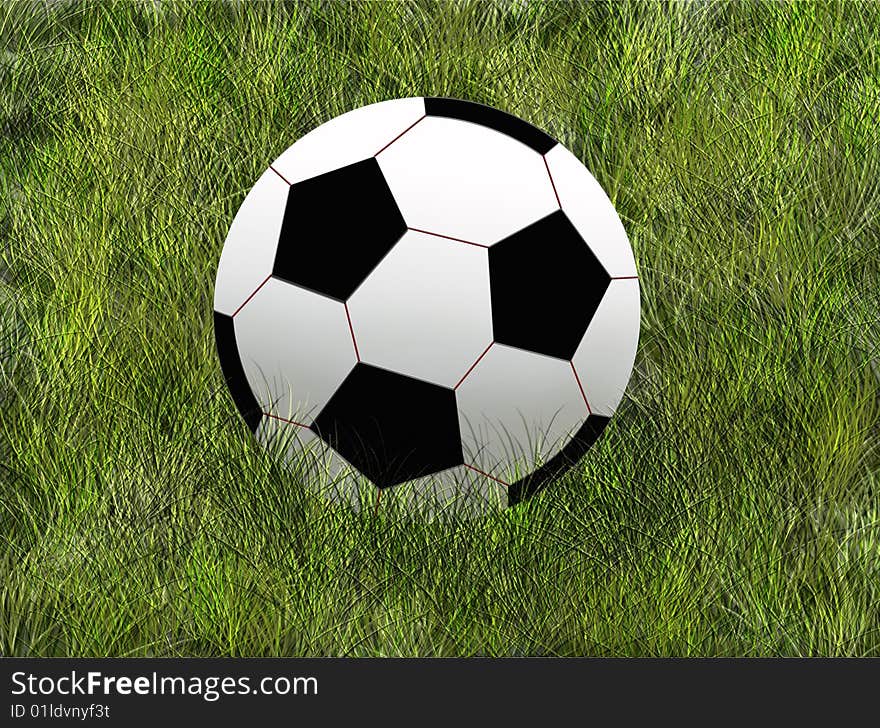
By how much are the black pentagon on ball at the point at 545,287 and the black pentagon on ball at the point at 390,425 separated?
0.27m

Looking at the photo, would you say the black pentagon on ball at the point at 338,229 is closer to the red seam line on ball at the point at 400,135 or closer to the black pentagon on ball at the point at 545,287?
the red seam line on ball at the point at 400,135

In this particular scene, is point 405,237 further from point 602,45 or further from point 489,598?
point 602,45

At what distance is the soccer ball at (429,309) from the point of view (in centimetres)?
290

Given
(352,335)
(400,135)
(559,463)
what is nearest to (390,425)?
(352,335)

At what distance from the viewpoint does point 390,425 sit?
2965 millimetres

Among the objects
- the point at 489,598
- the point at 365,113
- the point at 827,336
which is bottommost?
the point at 489,598

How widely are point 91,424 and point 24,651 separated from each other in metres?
0.79

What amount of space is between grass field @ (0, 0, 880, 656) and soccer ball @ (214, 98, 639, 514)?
0.19 metres

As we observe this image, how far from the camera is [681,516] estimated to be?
320 cm

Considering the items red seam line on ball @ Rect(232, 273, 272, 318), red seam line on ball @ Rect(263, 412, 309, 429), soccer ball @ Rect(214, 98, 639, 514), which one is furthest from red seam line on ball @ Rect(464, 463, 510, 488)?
red seam line on ball @ Rect(232, 273, 272, 318)

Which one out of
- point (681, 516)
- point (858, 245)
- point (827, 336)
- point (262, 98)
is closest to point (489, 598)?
point (681, 516)

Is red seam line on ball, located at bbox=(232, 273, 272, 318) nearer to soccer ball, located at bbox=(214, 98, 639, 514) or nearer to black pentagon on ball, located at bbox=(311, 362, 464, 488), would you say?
soccer ball, located at bbox=(214, 98, 639, 514)

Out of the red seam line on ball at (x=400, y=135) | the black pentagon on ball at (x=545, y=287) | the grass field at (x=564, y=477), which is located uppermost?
the red seam line on ball at (x=400, y=135)

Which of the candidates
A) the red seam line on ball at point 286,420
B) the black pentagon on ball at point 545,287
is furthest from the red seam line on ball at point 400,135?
the red seam line on ball at point 286,420
